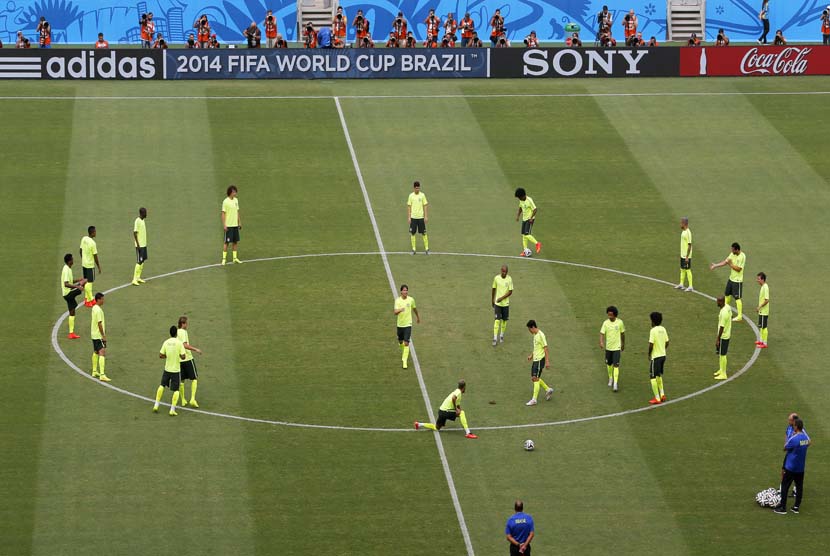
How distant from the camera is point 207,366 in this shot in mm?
35438

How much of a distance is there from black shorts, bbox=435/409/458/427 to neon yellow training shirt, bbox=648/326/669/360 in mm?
4956

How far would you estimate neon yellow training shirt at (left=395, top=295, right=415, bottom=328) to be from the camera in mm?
34875

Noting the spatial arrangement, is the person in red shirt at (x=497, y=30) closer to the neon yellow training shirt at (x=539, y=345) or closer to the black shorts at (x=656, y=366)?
the neon yellow training shirt at (x=539, y=345)

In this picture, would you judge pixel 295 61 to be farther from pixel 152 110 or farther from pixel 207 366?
pixel 207 366

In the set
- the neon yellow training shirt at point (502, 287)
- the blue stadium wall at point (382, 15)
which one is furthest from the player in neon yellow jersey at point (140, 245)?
the blue stadium wall at point (382, 15)

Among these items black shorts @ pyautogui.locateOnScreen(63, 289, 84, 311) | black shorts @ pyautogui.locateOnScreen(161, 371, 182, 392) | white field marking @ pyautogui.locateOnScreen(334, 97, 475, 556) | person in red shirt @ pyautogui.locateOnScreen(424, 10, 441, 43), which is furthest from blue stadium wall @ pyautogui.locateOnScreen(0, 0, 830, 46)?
black shorts @ pyautogui.locateOnScreen(161, 371, 182, 392)

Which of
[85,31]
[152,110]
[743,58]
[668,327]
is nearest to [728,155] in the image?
[743,58]

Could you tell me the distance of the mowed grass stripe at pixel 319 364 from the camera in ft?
93.2

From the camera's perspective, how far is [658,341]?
32.8 m

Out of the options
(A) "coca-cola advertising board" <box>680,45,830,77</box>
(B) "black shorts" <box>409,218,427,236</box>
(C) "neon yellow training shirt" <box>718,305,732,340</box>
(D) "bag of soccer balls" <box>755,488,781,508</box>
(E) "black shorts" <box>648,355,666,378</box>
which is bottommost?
(D) "bag of soccer balls" <box>755,488,781,508</box>

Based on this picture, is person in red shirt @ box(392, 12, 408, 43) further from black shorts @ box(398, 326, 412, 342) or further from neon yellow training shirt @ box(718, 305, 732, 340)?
neon yellow training shirt @ box(718, 305, 732, 340)

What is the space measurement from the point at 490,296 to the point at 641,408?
800cm

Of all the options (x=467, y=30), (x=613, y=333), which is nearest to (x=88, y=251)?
(x=613, y=333)

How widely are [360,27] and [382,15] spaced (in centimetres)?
500
